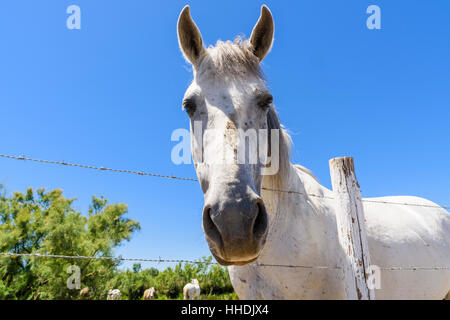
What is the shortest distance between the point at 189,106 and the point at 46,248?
2516 centimetres

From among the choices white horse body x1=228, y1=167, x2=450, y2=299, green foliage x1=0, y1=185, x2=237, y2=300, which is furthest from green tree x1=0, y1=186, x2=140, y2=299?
white horse body x1=228, y1=167, x2=450, y2=299

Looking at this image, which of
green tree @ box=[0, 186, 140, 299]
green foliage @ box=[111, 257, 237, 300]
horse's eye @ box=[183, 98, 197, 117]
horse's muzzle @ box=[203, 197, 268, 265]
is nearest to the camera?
horse's muzzle @ box=[203, 197, 268, 265]

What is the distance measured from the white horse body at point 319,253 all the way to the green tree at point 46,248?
2291 cm

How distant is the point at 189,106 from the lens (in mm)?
1855

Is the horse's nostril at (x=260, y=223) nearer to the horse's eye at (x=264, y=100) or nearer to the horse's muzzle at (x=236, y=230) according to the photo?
the horse's muzzle at (x=236, y=230)

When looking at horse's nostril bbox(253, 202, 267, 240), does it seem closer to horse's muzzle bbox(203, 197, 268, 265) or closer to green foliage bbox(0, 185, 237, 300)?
horse's muzzle bbox(203, 197, 268, 265)

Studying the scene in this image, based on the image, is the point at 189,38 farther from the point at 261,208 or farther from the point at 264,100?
the point at 261,208

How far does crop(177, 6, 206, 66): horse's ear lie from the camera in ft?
7.02

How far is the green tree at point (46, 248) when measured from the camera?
19688 mm

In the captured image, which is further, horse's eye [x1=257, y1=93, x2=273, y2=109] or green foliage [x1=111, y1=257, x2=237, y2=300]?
green foliage [x1=111, y1=257, x2=237, y2=300]

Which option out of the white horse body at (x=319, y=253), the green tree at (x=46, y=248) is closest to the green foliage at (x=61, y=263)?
the green tree at (x=46, y=248)
